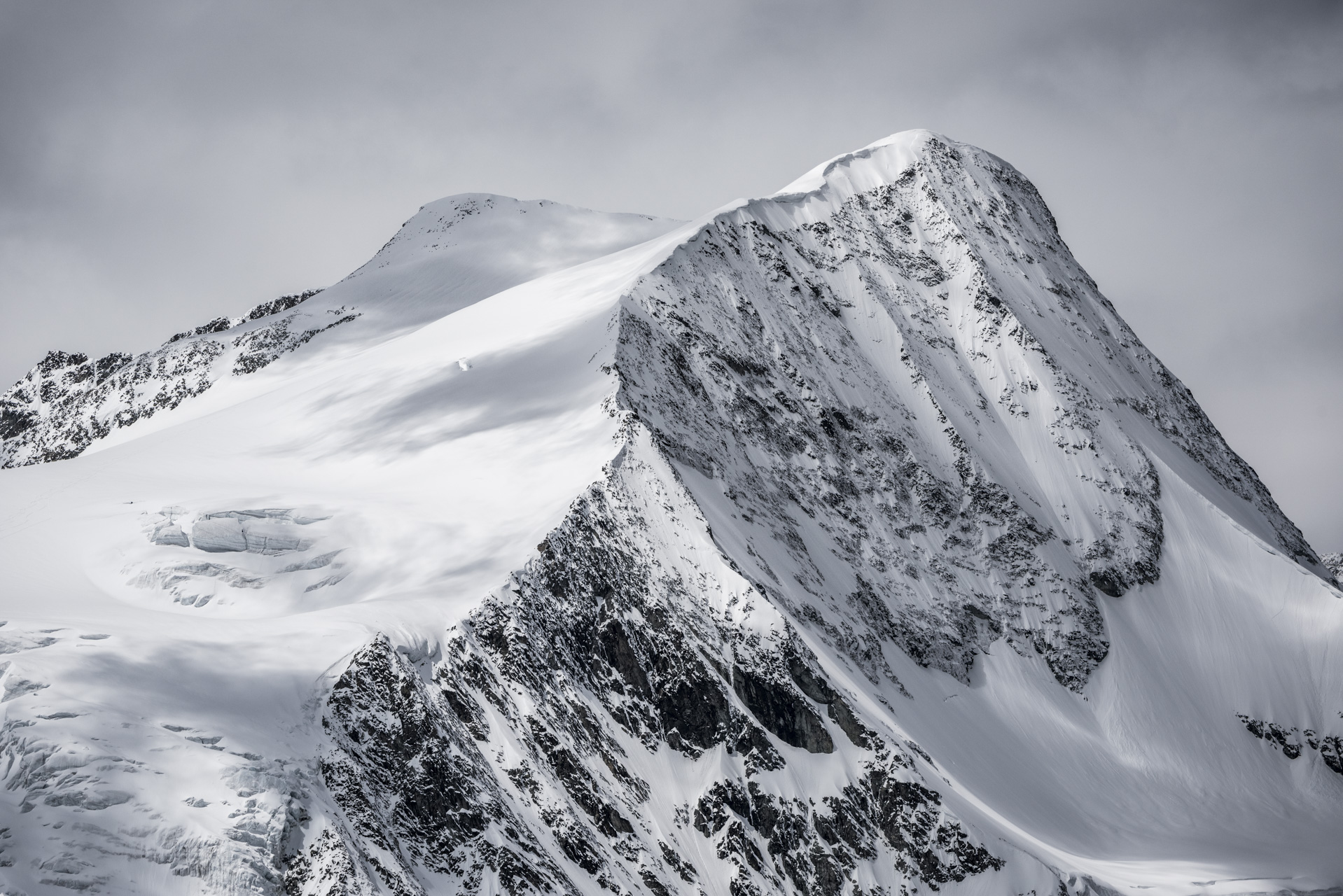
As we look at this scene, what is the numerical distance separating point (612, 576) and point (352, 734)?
17042 mm

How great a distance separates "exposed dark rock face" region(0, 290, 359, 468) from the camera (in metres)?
115

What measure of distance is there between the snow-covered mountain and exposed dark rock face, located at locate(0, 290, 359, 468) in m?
0.80

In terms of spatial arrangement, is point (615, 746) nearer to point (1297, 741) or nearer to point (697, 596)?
point (697, 596)

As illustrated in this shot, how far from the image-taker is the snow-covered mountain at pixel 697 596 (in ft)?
140

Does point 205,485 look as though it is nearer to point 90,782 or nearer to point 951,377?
point 90,782

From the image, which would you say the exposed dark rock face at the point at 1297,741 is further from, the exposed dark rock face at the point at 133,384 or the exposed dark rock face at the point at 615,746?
the exposed dark rock face at the point at 133,384

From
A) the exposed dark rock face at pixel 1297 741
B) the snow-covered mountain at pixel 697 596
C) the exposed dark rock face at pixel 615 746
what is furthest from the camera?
the exposed dark rock face at pixel 1297 741

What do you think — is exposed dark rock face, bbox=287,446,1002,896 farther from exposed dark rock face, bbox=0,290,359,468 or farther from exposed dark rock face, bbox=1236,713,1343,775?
exposed dark rock face, bbox=0,290,359,468

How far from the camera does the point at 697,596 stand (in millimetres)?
59938

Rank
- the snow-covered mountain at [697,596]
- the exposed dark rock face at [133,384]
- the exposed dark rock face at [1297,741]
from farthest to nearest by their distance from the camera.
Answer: the exposed dark rock face at [133,384], the exposed dark rock face at [1297,741], the snow-covered mountain at [697,596]

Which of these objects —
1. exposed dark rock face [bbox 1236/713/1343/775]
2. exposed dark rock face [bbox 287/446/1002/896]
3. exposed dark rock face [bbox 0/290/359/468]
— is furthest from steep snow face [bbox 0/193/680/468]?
exposed dark rock face [bbox 1236/713/1343/775]

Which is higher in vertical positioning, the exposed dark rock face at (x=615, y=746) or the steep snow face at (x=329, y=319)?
the steep snow face at (x=329, y=319)

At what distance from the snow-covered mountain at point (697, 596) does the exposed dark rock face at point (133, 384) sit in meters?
0.80

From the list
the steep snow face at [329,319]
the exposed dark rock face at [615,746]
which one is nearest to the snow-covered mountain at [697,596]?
the exposed dark rock face at [615,746]
